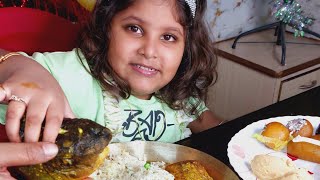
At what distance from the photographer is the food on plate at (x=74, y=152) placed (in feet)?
1.89

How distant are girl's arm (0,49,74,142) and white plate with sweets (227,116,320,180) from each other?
323mm

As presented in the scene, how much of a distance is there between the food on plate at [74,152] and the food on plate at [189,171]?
161mm

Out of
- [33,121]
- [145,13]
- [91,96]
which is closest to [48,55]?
[91,96]

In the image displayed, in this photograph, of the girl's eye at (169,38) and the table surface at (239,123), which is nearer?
the table surface at (239,123)

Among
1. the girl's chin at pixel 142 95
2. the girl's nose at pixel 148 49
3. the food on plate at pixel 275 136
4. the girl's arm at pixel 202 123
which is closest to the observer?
the food on plate at pixel 275 136

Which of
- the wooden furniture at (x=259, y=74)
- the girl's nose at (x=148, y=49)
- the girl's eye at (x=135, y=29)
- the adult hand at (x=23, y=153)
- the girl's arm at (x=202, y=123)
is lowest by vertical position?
the wooden furniture at (x=259, y=74)

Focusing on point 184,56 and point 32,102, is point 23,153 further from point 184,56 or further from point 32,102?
point 184,56

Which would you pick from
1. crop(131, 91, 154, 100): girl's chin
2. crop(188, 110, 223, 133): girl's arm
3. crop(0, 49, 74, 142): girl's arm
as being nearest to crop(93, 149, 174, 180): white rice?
crop(0, 49, 74, 142): girl's arm

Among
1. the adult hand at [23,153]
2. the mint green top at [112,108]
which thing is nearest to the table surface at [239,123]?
the mint green top at [112,108]

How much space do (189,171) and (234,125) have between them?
25 centimetres

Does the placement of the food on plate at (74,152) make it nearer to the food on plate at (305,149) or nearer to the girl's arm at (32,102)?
the girl's arm at (32,102)

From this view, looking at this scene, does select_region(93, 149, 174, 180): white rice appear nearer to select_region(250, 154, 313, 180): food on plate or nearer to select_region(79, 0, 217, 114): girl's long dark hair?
select_region(250, 154, 313, 180): food on plate

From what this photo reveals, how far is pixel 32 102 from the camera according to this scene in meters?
0.59

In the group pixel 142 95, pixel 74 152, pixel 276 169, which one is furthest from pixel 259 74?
pixel 74 152
